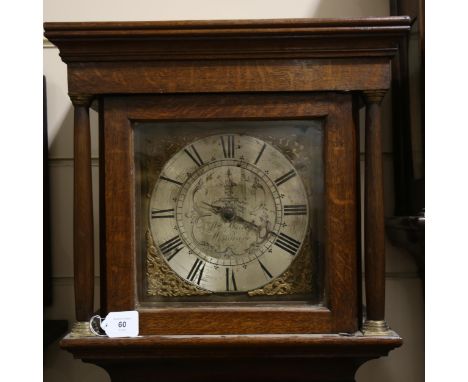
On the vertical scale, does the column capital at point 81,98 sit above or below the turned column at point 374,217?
above

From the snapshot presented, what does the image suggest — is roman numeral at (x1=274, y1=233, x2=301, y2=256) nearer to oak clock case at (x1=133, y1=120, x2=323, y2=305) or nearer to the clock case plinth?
oak clock case at (x1=133, y1=120, x2=323, y2=305)

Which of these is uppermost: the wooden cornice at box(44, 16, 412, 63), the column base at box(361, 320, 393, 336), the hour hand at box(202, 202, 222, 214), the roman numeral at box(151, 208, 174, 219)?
the wooden cornice at box(44, 16, 412, 63)

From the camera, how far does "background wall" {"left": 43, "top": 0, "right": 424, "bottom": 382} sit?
939mm

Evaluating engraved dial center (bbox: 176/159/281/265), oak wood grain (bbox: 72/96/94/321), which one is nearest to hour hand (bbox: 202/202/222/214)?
engraved dial center (bbox: 176/159/281/265)

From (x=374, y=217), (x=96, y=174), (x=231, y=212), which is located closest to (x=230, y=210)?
(x=231, y=212)

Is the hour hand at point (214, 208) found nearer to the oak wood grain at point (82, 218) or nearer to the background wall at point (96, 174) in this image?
the oak wood grain at point (82, 218)

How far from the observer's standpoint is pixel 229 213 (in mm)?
723

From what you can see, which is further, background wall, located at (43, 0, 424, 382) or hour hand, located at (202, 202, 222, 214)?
background wall, located at (43, 0, 424, 382)

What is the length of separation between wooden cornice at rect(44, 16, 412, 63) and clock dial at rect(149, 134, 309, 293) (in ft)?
0.42

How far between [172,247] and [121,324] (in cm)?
13

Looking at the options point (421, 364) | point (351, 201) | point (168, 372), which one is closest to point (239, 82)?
point (351, 201)

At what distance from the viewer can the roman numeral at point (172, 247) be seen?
0.72 metres

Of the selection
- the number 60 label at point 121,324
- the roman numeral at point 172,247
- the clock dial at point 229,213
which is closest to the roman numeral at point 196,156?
the clock dial at point 229,213

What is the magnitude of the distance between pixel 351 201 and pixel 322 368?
9.9 inches
